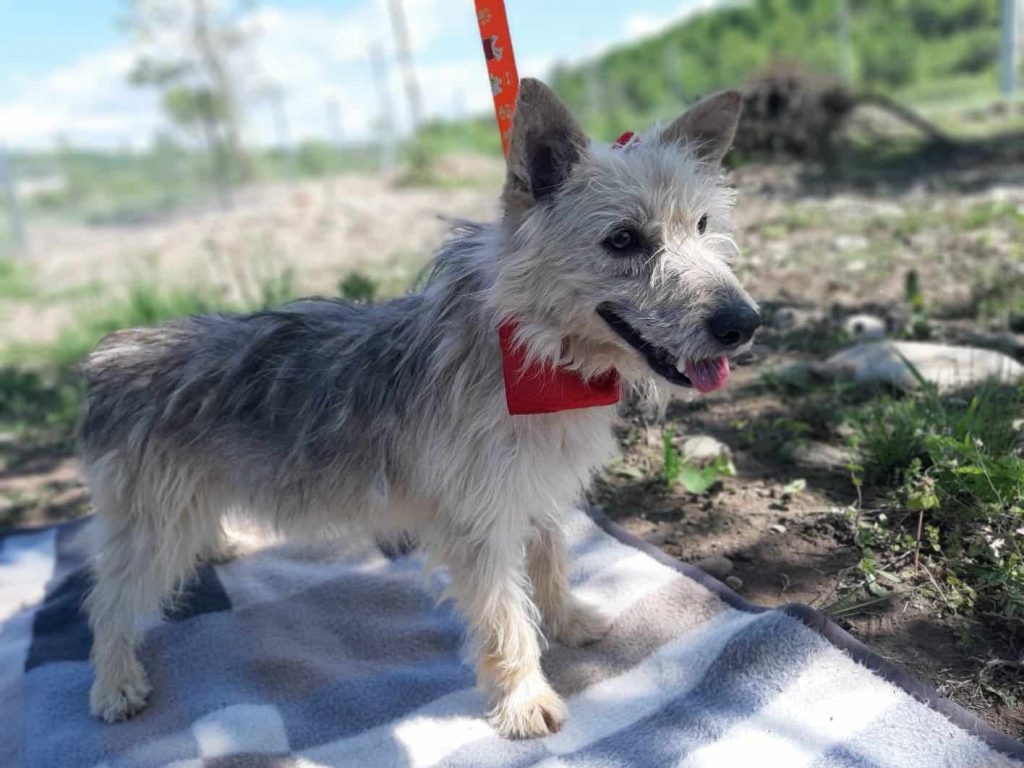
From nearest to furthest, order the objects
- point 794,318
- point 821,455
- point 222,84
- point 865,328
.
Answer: point 821,455, point 865,328, point 794,318, point 222,84

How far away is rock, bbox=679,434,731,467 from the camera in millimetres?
4066

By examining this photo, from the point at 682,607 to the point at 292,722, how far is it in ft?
5.13

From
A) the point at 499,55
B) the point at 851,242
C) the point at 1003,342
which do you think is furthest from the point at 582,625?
the point at 851,242

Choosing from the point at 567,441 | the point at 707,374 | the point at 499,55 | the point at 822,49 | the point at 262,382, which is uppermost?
the point at 822,49

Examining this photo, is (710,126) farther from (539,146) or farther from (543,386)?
(543,386)

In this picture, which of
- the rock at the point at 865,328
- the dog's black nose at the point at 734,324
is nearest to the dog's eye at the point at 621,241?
the dog's black nose at the point at 734,324

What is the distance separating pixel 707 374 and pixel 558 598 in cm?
131

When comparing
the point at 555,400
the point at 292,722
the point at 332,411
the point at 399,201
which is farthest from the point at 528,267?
the point at 399,201

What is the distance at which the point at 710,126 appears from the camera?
2.76 meters

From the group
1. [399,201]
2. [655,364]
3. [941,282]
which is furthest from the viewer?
[399,201]

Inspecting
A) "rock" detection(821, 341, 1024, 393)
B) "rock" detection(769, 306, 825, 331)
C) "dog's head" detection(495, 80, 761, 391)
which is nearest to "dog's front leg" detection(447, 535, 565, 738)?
"dog's head" detection(495, 80, 761, 391)

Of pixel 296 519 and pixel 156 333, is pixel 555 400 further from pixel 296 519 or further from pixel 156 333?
pixel 156 333

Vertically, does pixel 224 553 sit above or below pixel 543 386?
below

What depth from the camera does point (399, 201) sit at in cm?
1519
